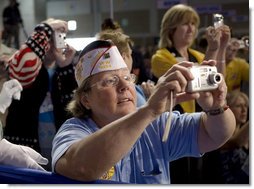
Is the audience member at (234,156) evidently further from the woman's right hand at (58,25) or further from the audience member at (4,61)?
the audience member at (4,61)

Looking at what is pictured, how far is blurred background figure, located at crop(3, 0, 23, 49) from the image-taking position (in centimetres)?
116

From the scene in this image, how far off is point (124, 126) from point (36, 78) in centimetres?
55

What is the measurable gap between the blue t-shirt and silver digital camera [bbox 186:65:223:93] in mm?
141

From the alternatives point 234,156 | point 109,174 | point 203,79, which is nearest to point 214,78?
point 203,79

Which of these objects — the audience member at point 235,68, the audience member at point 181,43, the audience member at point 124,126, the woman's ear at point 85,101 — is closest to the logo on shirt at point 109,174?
the audience member at point 124,126

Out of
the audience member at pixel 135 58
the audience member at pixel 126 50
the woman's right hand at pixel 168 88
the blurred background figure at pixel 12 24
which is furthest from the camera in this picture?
the blurred background figure at pixel 12 24

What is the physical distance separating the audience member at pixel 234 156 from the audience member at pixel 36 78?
0.40 metres

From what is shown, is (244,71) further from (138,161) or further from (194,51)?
(138,161)

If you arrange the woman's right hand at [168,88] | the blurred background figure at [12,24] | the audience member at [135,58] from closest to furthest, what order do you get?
the woman's right hand at [168,88], the audience member at [135,58], the blurred background figure at [12,24]

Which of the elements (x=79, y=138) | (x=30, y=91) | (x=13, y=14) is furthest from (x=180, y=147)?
(x=13, y=14)

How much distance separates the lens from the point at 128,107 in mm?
797

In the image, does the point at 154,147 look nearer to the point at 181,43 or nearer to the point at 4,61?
the point at 181,43

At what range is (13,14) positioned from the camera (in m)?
1.18

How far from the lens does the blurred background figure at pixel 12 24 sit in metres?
1.16
